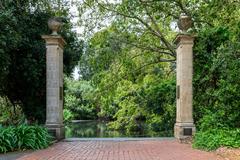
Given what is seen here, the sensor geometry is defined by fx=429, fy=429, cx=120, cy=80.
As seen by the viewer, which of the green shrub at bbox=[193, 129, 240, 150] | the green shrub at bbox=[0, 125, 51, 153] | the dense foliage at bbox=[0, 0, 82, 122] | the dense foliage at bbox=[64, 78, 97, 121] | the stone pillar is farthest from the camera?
the dense foliage at bbox=[64, 78, 97, 121]

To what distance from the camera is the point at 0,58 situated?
45.3 ft

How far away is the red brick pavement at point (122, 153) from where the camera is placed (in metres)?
9.98

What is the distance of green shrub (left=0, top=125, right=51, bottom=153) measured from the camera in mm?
11023

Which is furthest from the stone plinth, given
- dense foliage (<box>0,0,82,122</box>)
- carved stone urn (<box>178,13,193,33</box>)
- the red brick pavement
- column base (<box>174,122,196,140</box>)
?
dense foliage (<box>0,0,82,122</box>)

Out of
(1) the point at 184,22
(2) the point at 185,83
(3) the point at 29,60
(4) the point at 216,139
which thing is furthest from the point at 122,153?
(3) the point at 29,60

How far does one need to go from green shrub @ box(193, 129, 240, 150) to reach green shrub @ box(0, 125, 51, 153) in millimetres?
4438

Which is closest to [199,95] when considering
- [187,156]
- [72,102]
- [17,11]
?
[187,156]

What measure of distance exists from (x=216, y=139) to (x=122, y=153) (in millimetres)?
2666

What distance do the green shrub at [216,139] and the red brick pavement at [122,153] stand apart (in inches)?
13.0

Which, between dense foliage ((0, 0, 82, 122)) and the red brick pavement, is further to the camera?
dense foliage ((0, 0, 82, 122))

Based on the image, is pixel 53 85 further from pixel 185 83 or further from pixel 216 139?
pixel 216 139

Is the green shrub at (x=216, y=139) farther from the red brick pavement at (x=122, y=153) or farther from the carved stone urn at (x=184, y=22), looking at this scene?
the carved stone urn at (x=184, y=22)

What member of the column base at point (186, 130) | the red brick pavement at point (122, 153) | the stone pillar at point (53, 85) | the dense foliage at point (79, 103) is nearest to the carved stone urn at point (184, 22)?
the column base at point (186, 130)

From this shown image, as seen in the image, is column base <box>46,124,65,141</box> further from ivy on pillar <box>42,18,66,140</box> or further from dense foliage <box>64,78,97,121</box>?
dense foliage <box>64,78,97,121</box>
